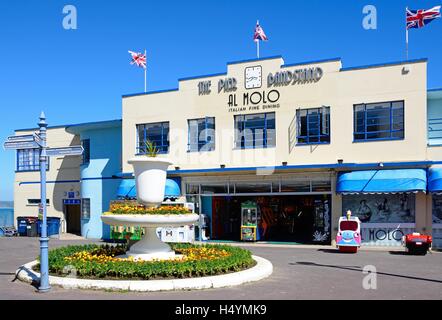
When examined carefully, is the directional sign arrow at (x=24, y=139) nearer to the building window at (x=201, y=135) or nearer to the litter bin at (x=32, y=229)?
the building window at (x=201, y=135)

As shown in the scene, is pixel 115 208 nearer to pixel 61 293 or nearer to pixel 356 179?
pixel 61 293

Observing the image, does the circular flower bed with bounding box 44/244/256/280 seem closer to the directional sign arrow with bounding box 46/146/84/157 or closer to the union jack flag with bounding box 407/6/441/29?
the directional sign arrow with bounding box 46/146/84/157

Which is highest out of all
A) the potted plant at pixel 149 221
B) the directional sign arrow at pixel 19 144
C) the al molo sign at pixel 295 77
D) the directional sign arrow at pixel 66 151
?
the al molo sign at pixel 295 77

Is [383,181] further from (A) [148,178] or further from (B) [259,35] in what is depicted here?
(A) [148,178]

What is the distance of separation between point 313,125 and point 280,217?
7.69 meters

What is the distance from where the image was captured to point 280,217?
1096 inches

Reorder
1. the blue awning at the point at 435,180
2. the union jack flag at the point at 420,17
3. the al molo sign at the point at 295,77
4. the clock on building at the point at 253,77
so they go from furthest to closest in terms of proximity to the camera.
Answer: the clock on building at the point at 253,77 → the al molo sign at the point at 295,77 → the union jack flag at the point at 420,17 → the blue awning at the point at 435,180

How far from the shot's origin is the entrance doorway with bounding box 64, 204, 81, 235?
31422 mm

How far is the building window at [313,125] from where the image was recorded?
71.5 ft

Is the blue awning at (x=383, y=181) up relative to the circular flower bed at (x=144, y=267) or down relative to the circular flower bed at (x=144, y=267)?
up

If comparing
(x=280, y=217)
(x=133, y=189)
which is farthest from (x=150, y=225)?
(x=280, y=217)

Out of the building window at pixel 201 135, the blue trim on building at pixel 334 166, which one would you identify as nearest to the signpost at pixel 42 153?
the blue trim on building at pixel 334 166

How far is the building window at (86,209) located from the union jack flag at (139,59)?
860 cm

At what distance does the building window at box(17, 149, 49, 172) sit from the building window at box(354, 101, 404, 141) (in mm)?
21630
